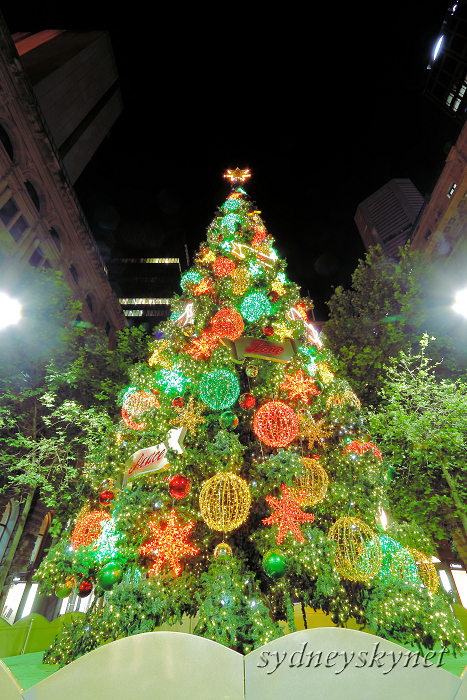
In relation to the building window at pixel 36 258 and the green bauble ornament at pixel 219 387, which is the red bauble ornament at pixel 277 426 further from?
the building window at pixel 36 258

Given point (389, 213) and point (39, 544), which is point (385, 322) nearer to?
point (39, 544)

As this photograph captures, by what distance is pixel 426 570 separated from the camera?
511cm

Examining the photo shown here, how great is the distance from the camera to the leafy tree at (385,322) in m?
13.0

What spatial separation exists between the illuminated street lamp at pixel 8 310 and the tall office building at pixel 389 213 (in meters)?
47.0

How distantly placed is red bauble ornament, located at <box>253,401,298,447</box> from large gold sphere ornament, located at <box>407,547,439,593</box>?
2715 mm

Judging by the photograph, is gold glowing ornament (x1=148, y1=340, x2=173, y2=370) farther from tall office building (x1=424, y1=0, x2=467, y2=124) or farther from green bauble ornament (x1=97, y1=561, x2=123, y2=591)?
tall office building (x1=424, y1=0, x2=467, y2=124)

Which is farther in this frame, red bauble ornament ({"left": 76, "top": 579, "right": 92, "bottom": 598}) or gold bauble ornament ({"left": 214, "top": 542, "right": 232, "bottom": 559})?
red bauble ornament ({"left": 76, "top": 579, "right": 92, "bottom": 598})

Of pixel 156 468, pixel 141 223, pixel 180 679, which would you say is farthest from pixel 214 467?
pixel 141 223

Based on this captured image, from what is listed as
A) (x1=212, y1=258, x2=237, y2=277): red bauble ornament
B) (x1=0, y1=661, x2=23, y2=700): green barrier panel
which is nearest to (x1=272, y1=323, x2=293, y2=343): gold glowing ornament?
(x1=212, y1=258, x2=237, y2=277): red bauble ornament

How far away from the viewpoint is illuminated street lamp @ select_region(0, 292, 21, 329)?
5.03 metres

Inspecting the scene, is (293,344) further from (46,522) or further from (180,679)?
(46,522)

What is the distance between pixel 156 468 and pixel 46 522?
20.8 meters

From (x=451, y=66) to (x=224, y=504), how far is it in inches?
1785

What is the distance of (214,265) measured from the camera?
7367mm
